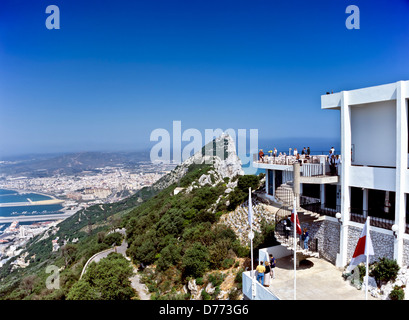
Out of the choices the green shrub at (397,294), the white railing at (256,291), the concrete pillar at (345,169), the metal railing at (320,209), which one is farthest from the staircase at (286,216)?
the green shrub at (397,294)

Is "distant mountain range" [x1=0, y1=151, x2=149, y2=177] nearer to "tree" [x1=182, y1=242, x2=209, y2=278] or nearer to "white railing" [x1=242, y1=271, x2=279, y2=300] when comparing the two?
"tree" [x1=182, y1=242, x2=209, y2=278]

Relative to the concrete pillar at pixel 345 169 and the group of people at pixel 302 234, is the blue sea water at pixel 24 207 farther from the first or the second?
the concrete pillar at pixel 345 169

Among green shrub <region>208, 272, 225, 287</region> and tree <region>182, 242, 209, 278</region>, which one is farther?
tree <region>182, 242, 209, 278</region>

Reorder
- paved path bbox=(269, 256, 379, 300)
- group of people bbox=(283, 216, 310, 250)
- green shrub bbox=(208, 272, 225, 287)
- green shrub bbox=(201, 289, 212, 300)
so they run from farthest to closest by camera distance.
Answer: green shrub bbox=(208, 272, 225, 287) < green shrub bbox=(201, 289, 212, 300) < group of people bbox=(283, 216, 310, 250) < paved path bbox=(269, 256, 379, 300)

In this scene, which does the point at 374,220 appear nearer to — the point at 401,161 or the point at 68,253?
the point at 401,161

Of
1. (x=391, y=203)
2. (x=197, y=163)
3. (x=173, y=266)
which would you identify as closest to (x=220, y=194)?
(x=173, y=266)

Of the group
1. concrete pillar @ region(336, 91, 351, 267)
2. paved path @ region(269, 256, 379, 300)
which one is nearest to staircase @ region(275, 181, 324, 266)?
paved path @ region(269, 256, 379, 300)

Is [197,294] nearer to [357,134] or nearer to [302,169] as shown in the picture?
[302,169]
